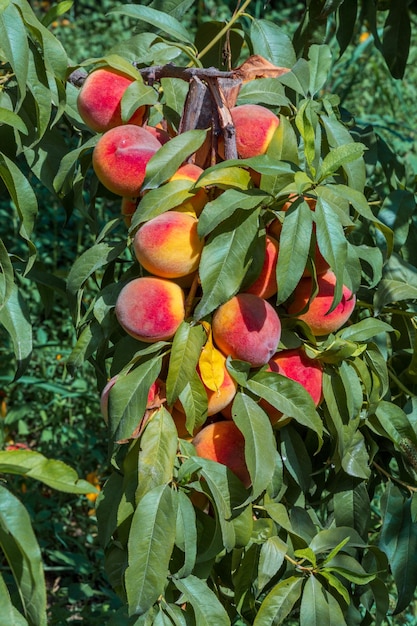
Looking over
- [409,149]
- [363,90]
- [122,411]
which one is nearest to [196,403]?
[122,411]

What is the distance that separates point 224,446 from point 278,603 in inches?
8.0

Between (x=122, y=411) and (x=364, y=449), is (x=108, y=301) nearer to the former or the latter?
(x=122, y=411)

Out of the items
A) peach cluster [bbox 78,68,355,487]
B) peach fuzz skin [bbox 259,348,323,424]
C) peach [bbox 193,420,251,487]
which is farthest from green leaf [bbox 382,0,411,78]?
peach [bbox 193,420,251,487]

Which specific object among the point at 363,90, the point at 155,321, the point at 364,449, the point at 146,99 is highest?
the point at 146,99

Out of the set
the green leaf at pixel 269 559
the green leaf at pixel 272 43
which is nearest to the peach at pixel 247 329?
the green leaf at pixel 269 559

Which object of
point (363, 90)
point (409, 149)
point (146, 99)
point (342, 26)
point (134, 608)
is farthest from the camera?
point (363, 90)

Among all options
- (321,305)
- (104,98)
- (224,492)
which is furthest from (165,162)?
(224,492)

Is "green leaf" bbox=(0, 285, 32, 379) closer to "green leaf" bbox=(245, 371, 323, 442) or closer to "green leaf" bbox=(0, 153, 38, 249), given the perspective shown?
"green leaf" bbox=(0, 153, 38, 249)

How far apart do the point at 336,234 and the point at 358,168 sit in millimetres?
208

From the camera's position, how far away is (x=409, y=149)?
124 inches

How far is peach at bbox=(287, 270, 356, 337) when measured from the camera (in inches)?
40.7

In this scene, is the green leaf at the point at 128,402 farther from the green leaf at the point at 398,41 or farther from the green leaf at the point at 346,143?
the green leaf at the point at 398,41

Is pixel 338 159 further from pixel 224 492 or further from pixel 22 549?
pixel 22 549

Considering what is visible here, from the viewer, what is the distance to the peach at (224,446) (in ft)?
3.29
